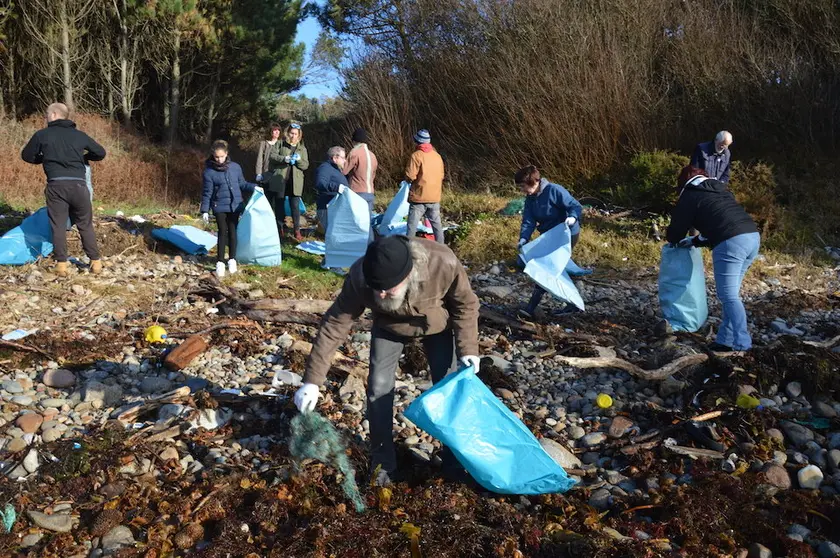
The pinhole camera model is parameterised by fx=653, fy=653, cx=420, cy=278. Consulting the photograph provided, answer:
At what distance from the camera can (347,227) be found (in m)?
7.36

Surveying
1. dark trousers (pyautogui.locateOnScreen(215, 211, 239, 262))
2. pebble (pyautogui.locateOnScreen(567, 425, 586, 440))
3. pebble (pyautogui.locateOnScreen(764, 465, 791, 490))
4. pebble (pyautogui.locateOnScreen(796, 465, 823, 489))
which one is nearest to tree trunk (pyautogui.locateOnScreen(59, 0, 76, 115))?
dark trousers (pyautogui.locateOnScreen(215, 211, 239, 262))

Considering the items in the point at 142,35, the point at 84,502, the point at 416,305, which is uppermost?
the point at 142,35

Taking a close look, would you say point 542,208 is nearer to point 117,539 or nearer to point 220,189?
point 220,189

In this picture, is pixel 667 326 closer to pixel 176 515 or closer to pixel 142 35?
pixel 176 515

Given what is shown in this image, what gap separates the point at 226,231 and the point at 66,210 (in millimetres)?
1580

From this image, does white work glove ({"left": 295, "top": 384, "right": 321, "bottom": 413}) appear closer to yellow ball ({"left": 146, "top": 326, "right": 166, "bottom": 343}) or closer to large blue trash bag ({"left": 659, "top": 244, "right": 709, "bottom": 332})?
yellow ball ({"left": 146, "top": 326, "right": 166, "bottom": 343})

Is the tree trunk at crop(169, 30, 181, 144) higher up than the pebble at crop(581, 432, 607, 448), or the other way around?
the tree trunk at crop(169, 30, 181, 144)

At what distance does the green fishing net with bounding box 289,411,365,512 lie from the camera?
10.7 ft

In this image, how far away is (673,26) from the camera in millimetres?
13391

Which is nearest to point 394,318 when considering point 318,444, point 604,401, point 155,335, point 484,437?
point 484,437

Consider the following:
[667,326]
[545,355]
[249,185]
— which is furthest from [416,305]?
[249,185]

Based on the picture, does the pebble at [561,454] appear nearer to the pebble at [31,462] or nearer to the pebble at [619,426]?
the pebble at [619,426]

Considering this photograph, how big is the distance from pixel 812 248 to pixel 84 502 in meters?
9.67

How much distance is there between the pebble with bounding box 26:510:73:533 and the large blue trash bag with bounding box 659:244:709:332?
4702mm
